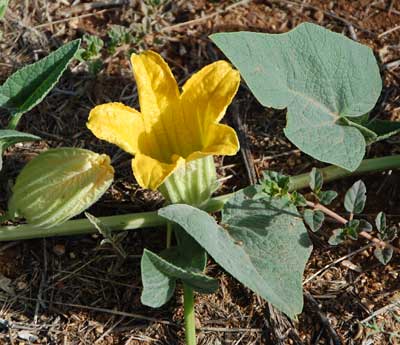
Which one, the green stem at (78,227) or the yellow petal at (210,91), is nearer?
the yellow petal at (210,91)

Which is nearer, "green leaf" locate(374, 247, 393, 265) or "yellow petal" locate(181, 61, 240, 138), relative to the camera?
"yellow petal" locate(181, 61, 240, 138)

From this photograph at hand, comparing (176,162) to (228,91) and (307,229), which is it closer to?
(228,91)

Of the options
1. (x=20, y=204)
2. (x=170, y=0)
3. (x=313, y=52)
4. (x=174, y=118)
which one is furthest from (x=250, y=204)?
(x=170, y=0)

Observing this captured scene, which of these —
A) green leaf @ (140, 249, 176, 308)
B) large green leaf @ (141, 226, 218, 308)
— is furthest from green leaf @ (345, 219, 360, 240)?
green leaf @ (140, 249, 176, 308)

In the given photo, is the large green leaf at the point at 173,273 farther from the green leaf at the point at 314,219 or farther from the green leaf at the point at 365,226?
the green leaf at the point at 365,226

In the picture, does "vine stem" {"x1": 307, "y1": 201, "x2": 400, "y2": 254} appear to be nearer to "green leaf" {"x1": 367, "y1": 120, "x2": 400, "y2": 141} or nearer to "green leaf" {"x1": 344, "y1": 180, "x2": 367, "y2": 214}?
"green leaf" {"x1": 344, "y1": 180, "x2": 367, "y2": 214}

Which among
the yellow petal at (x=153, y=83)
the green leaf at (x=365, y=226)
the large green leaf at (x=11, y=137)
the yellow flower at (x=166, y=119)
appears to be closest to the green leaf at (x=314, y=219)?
the green leaf at (x=365, y=226)
